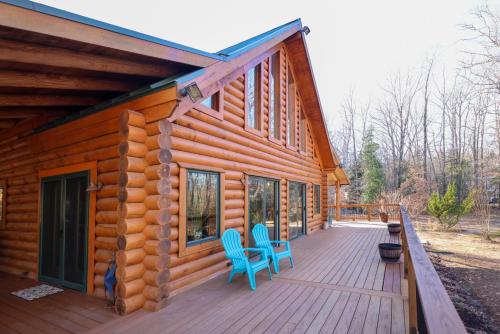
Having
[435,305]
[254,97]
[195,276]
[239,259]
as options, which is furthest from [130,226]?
[254,97]

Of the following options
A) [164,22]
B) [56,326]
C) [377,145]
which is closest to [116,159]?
[56,326]

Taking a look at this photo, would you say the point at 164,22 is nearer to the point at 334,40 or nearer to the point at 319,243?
the point at 334,40

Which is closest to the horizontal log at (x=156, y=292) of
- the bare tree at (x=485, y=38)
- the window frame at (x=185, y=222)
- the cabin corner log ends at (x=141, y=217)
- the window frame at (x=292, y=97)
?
the cabin corner log ends at (x=141, y=217)

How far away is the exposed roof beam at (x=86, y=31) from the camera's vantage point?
2234 millimetres

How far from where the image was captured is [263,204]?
6875mm

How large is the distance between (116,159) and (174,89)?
4.34 feet

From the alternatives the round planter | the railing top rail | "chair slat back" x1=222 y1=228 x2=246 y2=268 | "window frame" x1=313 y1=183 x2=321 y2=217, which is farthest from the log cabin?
the round planter

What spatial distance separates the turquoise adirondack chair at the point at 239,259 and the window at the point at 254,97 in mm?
2795

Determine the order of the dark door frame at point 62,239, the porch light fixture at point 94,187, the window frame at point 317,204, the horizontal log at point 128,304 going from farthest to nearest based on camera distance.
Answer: the window frame at point 317,204, the dark door frame at point 62,239, the porch light fixture at point 94,187, the horizontal log at point 128,304

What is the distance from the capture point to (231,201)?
18.1 ft

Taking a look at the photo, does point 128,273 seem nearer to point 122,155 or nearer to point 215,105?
point 122,155

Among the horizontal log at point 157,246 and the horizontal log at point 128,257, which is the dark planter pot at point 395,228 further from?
the horizontal log at point 128,257

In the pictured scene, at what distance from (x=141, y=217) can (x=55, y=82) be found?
178cm

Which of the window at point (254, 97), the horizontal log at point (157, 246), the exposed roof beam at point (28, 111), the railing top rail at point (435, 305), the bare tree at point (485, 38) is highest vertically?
the bare tree at point (485, 38)
